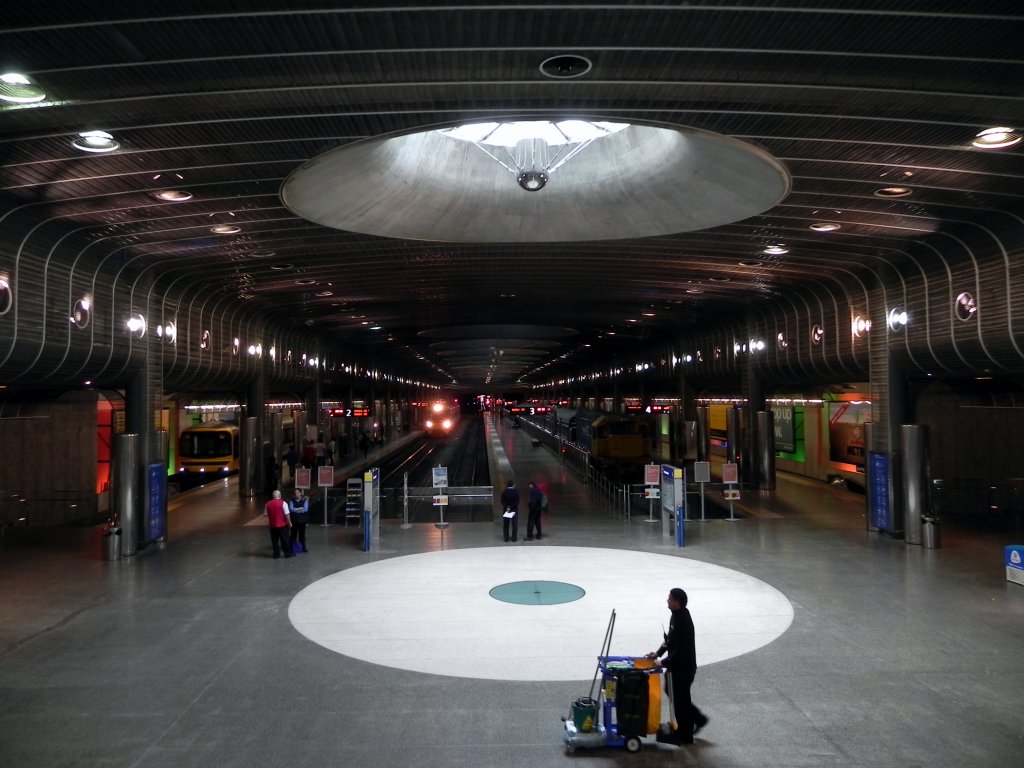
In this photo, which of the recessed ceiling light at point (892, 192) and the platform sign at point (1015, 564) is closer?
the recessed ceiling light at point (892, 192)

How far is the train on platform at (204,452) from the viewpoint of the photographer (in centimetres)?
2959

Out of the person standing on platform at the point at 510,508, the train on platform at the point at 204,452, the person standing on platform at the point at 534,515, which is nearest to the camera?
the person standing on platform at the point at 510,508

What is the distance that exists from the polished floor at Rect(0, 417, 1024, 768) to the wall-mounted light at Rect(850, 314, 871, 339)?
18.4ft

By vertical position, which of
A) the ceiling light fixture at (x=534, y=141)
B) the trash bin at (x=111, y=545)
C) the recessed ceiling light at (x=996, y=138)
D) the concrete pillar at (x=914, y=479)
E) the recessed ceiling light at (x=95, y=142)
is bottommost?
the trash bin at (x=111, y=545)

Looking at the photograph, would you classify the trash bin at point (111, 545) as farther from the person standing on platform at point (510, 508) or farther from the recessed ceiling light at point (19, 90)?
the recessed ceiling light at point (19, 90)

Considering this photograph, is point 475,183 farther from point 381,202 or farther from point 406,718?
point 406,718

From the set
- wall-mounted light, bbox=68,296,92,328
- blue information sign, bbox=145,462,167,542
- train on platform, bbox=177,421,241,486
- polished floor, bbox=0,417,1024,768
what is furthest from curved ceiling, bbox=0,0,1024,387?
train on platform, bbox=177,421,241,486

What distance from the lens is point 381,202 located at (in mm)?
14180

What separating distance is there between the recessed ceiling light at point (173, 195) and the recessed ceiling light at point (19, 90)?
11.6 feet

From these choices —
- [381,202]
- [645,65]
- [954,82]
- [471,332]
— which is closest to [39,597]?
[381,202]

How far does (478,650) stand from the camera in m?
8.84

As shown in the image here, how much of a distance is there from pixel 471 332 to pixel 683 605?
3562 cm

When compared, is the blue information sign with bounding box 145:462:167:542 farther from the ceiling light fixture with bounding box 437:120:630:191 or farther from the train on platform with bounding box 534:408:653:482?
the train on platform with bounding box 534:408:653:482

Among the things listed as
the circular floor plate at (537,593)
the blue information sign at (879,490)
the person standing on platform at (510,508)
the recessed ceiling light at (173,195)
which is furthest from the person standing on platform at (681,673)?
the blue information sign at (879,490)
